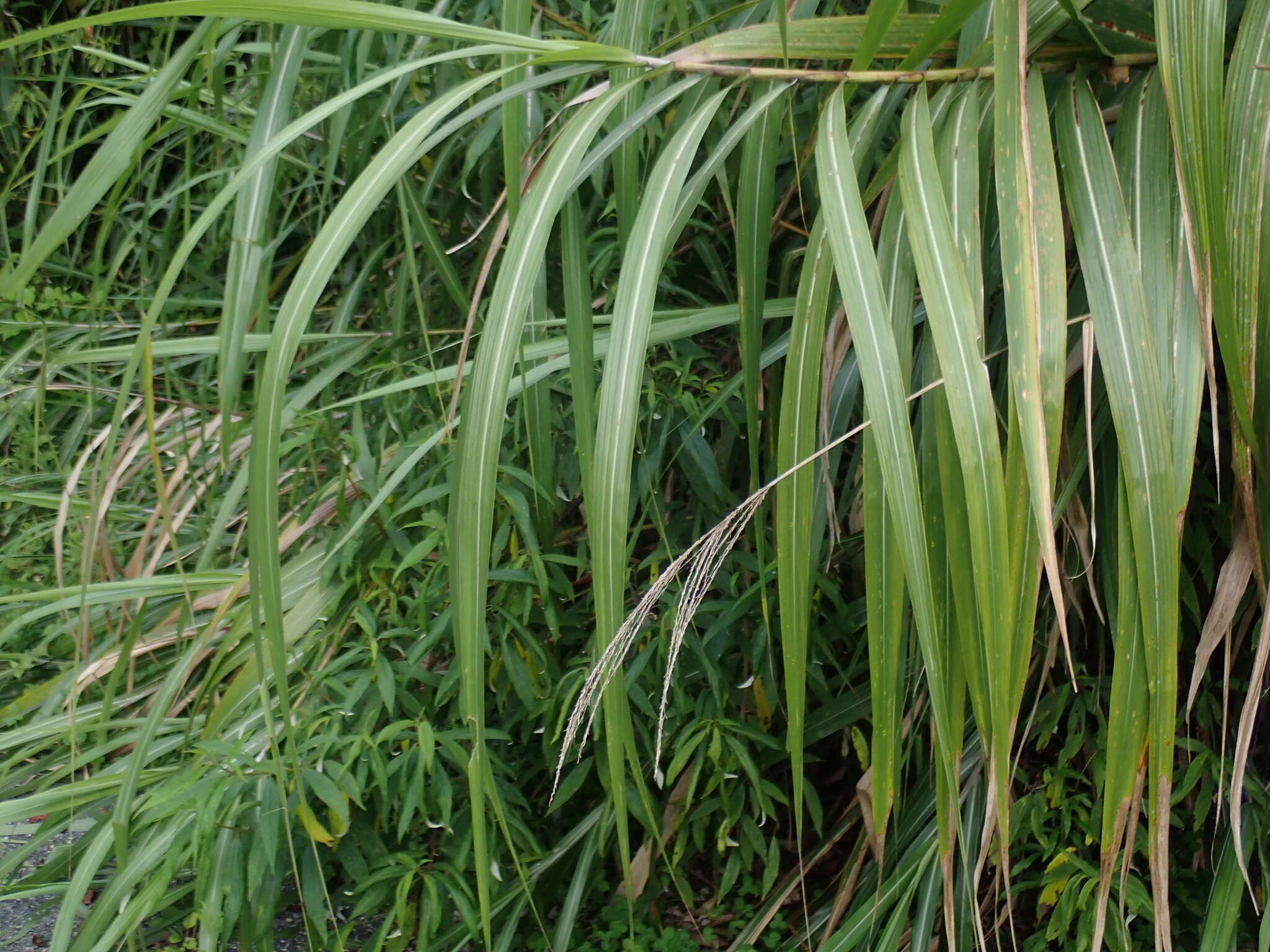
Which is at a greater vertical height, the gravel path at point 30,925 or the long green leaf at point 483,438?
the long green leaf at point 483,438

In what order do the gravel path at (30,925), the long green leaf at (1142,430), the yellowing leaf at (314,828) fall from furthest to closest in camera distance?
the gravel path at (30,925) → the yellowing leaf at (314,828) → the long green leaf at (1142,430)

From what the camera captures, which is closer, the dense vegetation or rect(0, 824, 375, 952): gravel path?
the dense vegetation

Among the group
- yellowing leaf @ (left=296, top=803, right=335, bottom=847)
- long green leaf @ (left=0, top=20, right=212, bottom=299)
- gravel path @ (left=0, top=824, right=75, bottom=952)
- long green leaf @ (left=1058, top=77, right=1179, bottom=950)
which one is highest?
long green leaf @ (left=0, top=20, right=212, bottom=299)

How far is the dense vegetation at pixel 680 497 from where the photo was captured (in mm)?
666

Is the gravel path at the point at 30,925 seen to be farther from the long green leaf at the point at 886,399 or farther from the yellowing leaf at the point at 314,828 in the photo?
the long green leaf at the point at 886,399

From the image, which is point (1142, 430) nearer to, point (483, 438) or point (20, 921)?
point (483, 438)

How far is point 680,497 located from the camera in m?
1.46

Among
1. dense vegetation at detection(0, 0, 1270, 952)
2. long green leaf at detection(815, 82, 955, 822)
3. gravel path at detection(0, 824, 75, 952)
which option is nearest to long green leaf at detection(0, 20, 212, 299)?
dense vegetation at detection(0, 0, 1270, 952)

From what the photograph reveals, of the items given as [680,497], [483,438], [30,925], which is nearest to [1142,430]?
[483,438]

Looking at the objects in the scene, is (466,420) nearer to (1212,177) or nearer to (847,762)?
(1212,177)

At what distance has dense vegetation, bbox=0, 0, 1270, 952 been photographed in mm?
666

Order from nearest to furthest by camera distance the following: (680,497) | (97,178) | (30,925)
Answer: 1. (97,178)
2. (30,925)
3. (680,497)

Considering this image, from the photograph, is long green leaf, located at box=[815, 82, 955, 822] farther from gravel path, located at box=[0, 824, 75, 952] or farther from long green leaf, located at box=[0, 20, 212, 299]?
gravel path, located at box=[0, 824, 75, 952]

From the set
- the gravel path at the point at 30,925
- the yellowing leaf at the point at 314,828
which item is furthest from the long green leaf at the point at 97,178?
the gravel path at the point at 30,925
